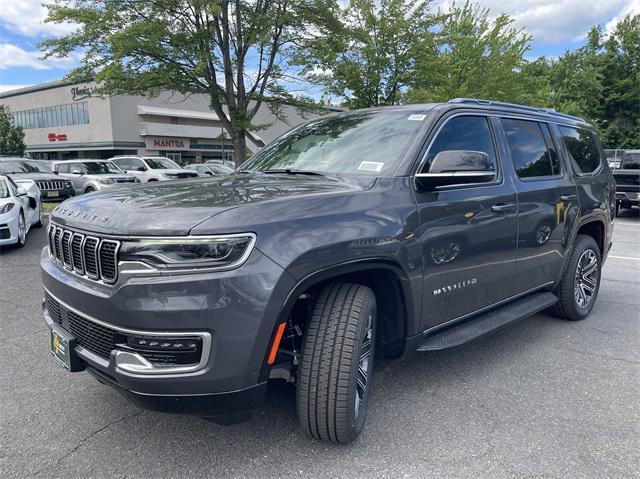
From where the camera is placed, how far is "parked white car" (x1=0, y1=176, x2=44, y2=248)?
24.7 ft

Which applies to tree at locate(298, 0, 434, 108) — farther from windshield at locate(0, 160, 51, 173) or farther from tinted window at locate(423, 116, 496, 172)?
tinted window at locate(423, 116, 496, 172)

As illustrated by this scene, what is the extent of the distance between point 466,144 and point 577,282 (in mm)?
2232

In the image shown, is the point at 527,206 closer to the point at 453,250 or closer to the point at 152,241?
the point at 453,250

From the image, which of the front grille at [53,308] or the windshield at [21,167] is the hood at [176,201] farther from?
the windshield at [21,167]

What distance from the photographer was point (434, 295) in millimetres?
2838

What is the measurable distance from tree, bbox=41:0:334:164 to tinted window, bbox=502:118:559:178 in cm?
1033

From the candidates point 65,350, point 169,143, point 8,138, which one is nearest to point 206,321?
point 65,350

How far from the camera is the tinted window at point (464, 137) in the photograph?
310 centimetres

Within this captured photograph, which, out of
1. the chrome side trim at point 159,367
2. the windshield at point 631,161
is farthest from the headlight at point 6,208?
the windshield at point 631,161

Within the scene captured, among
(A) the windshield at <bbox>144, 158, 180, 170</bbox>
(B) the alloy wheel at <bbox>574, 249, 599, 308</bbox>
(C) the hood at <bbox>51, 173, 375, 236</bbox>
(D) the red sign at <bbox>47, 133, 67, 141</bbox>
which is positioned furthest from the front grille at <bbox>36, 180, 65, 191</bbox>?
(D) the red sign at <bbox>47, 133, 67, 141</bbox>

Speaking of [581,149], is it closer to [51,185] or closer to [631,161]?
[631,161]

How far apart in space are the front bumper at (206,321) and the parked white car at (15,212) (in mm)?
6788

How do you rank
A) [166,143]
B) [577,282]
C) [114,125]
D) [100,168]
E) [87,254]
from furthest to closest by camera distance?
[166,143]
[114,125]
[100,168]
[577,282]
[87,254]

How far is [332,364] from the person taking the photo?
7.56 feet
